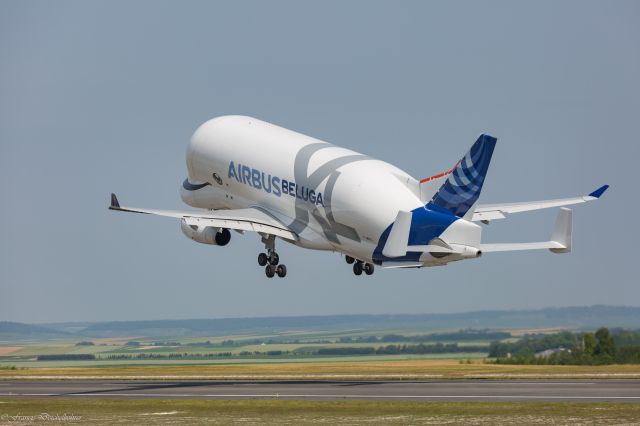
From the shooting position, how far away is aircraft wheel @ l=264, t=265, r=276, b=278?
8512 centimetres

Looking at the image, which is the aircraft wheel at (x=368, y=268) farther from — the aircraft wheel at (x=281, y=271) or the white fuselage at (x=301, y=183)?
the aircraft wheel at (x=281, y=271)

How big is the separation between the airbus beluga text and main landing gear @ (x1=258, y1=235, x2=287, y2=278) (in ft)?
0.22

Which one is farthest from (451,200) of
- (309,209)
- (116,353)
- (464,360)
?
(116,353)

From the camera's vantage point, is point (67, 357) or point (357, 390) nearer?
point (357, 390)

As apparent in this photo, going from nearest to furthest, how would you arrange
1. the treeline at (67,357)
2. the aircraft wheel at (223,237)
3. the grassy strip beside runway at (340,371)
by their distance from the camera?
the grassy strip beside runway at (340,371), the aircraft wheel at (223,237), the treeline at (67,357)

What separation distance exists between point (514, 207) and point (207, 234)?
20.9 meters

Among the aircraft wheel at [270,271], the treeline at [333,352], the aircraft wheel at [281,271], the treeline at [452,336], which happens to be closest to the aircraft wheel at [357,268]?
the aircraft wheel at [281,271]

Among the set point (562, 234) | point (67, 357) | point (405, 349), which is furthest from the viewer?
point (405, 349)

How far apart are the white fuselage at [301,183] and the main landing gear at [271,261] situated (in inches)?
78.2

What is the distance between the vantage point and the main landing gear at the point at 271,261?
279 ft

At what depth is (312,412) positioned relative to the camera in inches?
2375

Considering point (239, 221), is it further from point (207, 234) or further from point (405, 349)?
point (405, 349)

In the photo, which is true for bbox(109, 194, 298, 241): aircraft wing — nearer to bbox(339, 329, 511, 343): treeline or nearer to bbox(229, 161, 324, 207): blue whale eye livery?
bbox(229, 161, 324, 207): blue whale eye livery

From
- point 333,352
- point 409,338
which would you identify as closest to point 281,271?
point 333,352
